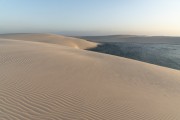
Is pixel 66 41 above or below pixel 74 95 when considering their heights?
above

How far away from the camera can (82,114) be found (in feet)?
16.5

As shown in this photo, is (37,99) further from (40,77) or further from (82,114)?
(40,77)

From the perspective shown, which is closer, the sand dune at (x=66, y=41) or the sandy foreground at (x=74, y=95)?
the sandy foreground at (x=74, y=95)

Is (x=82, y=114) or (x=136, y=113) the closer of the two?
(x=82, y=114)

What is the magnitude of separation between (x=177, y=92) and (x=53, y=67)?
444 centimetres

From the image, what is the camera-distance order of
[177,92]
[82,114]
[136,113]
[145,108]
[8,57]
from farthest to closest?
[8,57]
[177,92]
[145,108]
[136,113]
[82,114]

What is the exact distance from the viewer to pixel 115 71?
1023 cm

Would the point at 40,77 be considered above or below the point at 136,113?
above

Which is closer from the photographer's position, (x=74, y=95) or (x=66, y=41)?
(x=74, y=95)

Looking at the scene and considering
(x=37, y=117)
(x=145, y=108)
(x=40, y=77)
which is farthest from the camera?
(x=40, y=77)

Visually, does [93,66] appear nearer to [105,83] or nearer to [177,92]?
[105,83]

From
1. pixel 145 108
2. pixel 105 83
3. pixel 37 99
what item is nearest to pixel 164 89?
pixel 105 83

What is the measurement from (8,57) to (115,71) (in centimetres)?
439

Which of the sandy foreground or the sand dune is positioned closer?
the sandy foreground
